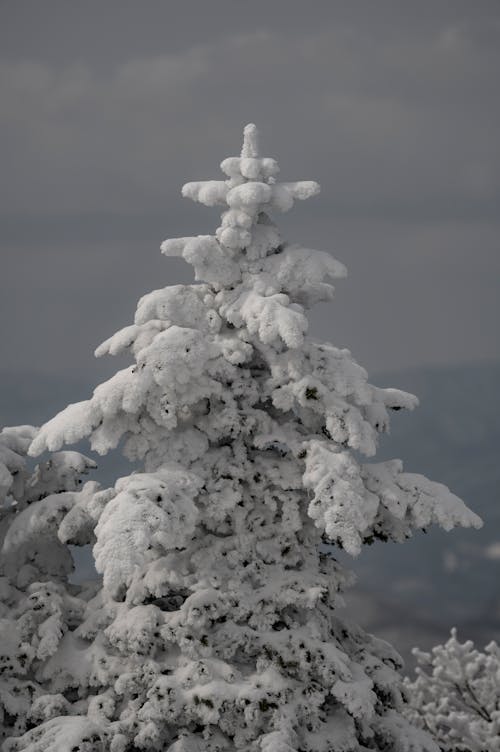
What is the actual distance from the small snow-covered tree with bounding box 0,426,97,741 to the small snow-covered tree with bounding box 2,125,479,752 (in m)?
0.32

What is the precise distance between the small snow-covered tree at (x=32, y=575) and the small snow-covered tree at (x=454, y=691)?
10.4 m

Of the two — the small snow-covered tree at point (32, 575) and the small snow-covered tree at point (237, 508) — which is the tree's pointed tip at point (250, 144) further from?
the small snow-covered tree at point (32, 575)

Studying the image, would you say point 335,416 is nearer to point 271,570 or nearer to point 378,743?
point 271,570

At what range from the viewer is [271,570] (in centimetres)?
1392

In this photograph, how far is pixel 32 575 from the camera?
51.5 ft

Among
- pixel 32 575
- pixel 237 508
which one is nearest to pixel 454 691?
pixel 32 575

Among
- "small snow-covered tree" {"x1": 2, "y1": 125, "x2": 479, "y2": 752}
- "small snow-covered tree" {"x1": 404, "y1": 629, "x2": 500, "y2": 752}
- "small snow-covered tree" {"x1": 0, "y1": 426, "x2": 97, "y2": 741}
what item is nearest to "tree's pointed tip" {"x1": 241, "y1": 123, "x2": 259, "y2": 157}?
"small snow-covered tree" {"x1": 2, "y1": 125, "x2": 479, "y2": 752}

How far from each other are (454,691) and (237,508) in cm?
1262

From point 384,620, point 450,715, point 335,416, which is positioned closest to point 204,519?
point 335,416

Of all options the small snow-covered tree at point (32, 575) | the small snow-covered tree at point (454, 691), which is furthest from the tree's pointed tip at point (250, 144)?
the small snow-covered tree at point (454, 691)

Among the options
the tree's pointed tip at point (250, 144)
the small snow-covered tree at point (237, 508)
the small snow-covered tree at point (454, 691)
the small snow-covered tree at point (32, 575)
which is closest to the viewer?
the small snow-covered tree at point (237, 508)

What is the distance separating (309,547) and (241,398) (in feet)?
7.08

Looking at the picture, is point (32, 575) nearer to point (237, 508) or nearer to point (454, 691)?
point (237, 508)

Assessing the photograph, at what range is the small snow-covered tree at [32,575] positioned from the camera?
46.4ft
